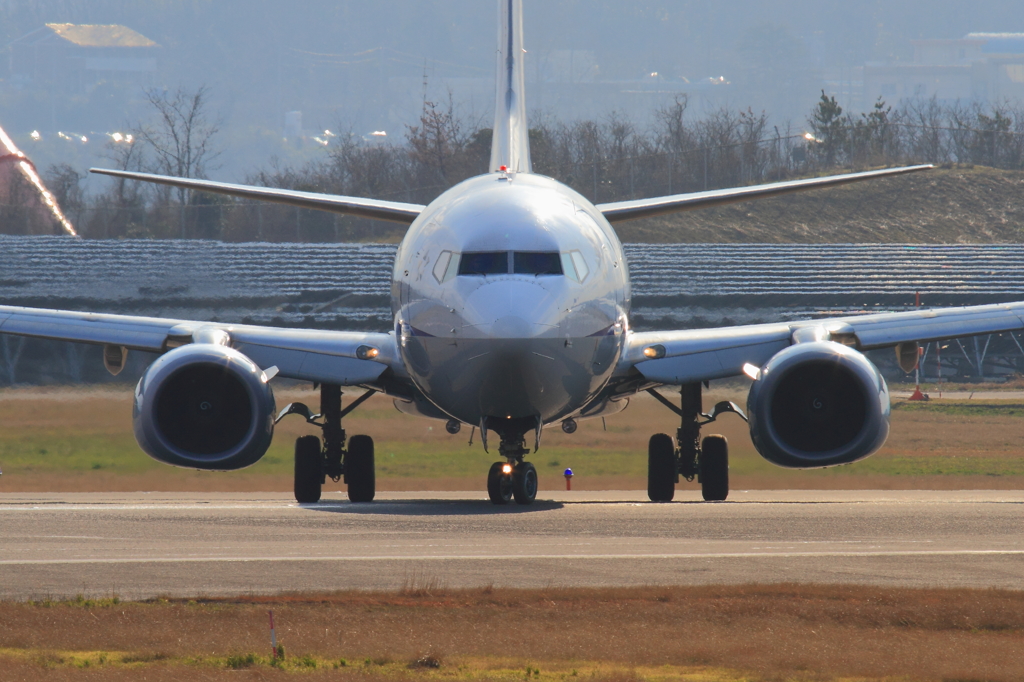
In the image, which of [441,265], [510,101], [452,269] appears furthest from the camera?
[510,101]

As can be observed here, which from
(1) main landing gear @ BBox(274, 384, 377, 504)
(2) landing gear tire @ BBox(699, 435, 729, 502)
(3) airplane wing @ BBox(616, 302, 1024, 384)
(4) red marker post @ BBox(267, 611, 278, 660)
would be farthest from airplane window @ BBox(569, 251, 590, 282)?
(4) red marker post @ BBox(267, 611, 278, 660)

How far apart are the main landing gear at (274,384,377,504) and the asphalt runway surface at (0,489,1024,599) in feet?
2.36

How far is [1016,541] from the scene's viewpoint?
1577 cm

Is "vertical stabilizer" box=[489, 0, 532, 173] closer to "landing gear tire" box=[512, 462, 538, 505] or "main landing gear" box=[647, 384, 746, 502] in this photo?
"main landing gear" box=[647, 384, 746, 502]

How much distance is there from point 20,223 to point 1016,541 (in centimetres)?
5469

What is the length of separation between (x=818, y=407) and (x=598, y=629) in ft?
31.9

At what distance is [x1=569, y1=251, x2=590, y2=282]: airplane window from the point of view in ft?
59.3

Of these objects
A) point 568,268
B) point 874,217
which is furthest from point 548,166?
point 568,268

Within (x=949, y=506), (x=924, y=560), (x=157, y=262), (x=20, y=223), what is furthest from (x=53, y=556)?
(x=20, y=223)

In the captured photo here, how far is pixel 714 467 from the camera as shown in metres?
22.7

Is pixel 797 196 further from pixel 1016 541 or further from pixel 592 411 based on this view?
pixel 1016 541

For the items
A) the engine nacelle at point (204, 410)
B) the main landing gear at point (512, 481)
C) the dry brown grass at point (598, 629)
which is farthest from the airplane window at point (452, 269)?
the dry brown grass at point (598, 629)

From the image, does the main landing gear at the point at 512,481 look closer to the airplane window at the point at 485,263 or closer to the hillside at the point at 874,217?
the airplane window at the point at 485,263

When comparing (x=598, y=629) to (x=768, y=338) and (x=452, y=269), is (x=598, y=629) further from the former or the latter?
(x=768, y=338)
